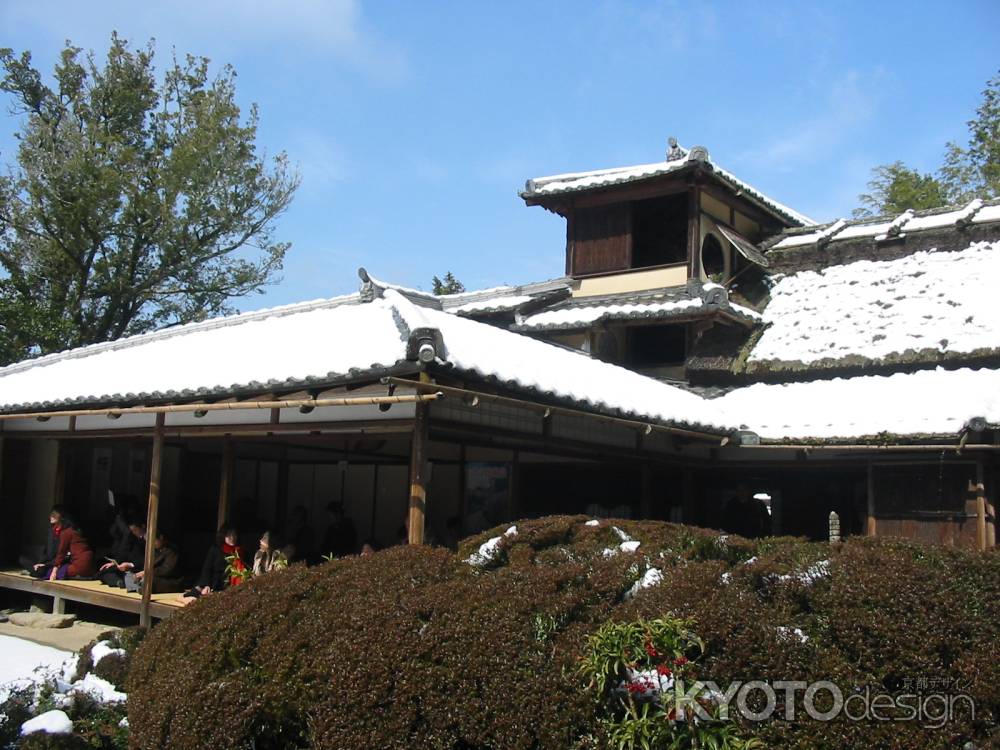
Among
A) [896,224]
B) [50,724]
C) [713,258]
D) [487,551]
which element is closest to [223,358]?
[50,724]

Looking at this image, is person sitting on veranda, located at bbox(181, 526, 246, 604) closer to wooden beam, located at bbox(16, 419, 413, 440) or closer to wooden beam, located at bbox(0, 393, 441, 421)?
wooden beam, located at bbox(16, 419, 413, 440)

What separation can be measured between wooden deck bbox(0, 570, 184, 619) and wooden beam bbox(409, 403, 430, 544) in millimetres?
3354

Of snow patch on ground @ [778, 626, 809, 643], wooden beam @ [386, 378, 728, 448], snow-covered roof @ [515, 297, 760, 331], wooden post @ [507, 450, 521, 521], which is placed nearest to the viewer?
snow patch on ground @ [778, 626, 809, 643]

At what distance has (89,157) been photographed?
81.7 feet

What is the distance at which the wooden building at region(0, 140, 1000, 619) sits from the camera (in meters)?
9.41

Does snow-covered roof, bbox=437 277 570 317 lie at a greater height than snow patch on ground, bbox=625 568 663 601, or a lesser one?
greater

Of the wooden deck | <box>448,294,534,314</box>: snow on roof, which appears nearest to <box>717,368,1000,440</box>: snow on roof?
<box>448,294,534,314</box>: snow on roof

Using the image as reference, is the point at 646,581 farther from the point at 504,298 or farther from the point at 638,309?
the point at 504,298

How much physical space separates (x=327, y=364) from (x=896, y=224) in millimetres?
11572

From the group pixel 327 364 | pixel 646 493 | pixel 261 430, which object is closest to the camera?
pixel 327 364

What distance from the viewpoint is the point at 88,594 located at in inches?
448

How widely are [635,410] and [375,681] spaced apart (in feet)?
19.6

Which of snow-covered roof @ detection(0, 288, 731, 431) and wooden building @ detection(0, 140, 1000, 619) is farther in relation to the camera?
wooden building @ detection(0, 140, 1000, 619)

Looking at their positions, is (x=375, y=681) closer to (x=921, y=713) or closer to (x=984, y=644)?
(x=921, y=713)
